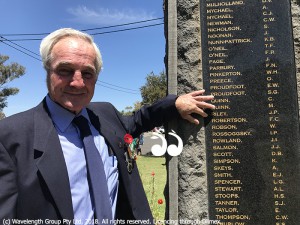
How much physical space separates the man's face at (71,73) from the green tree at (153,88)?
22582 mm

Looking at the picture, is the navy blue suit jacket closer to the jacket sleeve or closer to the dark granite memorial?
the jacket sleeve

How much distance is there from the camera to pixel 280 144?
7.80 ft

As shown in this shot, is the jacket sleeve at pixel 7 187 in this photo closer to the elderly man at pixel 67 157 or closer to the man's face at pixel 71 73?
the elderly man at pixel 67 157

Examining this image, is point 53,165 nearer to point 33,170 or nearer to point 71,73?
point 33,170

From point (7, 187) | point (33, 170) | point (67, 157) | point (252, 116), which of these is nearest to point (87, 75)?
point (67, 157)

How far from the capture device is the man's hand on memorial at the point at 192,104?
2.42 meters

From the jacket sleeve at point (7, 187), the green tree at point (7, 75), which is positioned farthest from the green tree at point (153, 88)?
the jacket sleeve at point (7, 187)

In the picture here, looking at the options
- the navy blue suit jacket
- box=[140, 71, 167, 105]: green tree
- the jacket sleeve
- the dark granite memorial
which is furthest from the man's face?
box=[140, 71, 167, 105]: green tree

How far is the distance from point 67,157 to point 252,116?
1.51 metres

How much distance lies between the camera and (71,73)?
1.86 meters

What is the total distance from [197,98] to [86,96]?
0.96 meters

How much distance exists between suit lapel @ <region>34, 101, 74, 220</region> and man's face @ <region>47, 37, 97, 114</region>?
0.20 metres

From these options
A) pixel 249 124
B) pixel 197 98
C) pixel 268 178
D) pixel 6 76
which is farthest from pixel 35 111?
pixel 6 76

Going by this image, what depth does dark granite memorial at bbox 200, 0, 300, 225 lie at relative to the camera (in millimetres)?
2363
